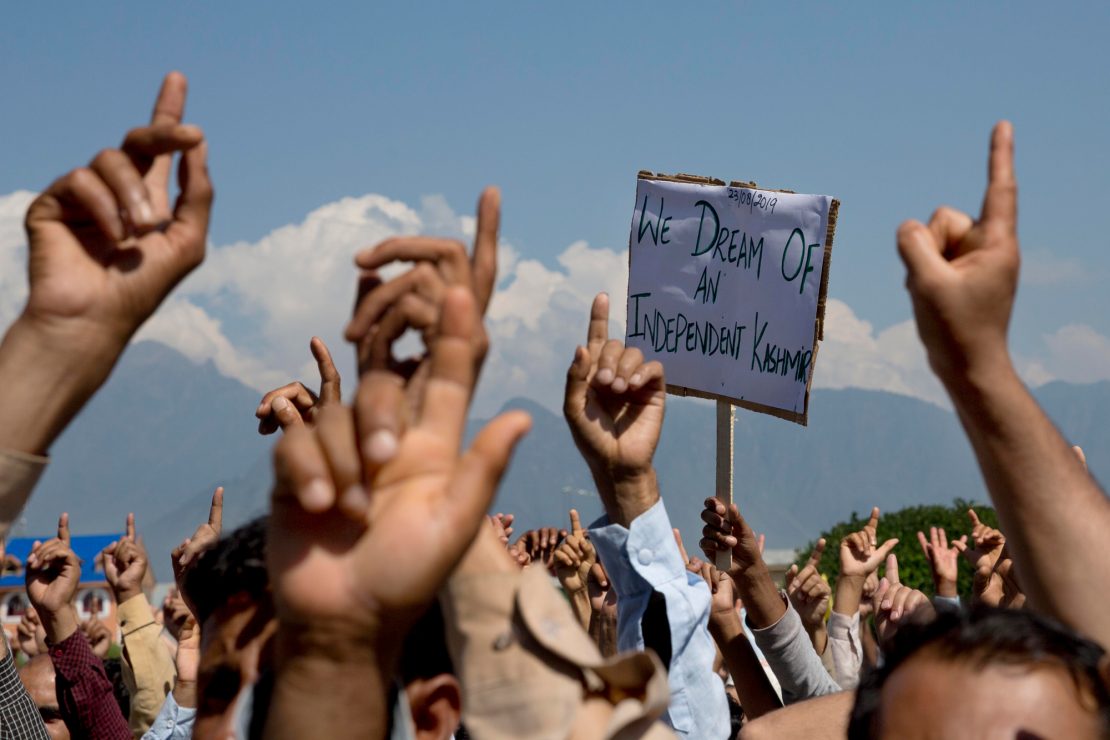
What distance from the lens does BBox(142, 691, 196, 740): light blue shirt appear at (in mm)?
4309

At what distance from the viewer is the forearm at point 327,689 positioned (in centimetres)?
166

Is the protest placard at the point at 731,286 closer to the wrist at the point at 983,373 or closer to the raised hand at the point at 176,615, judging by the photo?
the raised hand at the point at 176,615

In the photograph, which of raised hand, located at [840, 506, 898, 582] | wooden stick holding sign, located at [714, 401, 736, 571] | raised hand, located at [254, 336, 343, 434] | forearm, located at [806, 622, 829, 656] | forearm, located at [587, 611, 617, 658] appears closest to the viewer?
raised hand, located at [254, 336, 343, 434]

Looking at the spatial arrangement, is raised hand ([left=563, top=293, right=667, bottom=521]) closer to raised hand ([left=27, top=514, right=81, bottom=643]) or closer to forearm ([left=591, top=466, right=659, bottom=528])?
forearm ([left=591, top=466, right=659, bottom=528])

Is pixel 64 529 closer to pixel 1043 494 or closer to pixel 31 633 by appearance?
pixel 31 633

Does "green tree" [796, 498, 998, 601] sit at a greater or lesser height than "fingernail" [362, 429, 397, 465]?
lesser

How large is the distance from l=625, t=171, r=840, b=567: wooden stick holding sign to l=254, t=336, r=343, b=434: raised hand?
222 centimetres

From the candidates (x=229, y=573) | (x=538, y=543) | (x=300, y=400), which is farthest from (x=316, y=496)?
(x=538, y=543)

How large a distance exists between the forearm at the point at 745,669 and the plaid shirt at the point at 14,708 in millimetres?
1982

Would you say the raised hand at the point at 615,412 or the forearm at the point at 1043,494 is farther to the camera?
the raised hand at the point at 615,412

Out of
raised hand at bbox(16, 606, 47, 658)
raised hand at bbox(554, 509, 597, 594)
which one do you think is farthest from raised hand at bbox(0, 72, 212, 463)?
raised hand at bbox(16, 606, 47, 658)

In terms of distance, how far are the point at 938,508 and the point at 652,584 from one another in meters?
24.7

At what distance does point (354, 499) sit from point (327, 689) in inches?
10.7

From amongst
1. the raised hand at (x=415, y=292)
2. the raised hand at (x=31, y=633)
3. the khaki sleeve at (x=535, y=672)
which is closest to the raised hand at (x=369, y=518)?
the raised hand at (x=415, y=292)
